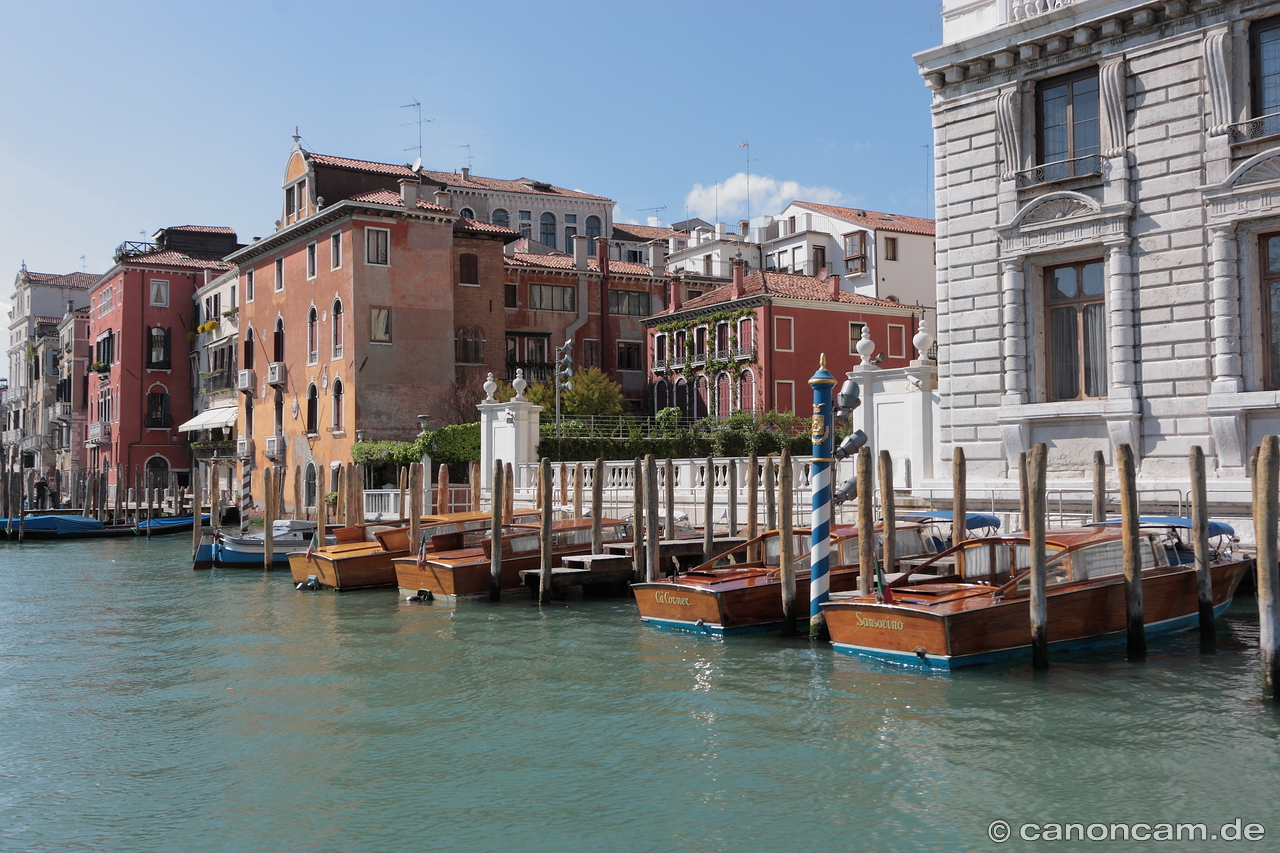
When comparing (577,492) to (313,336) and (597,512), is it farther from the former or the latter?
(313,336)

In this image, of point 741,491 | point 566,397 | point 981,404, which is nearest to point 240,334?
point 566,397

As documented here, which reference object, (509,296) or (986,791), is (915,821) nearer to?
(986,791)

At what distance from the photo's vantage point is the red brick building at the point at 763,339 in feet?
131

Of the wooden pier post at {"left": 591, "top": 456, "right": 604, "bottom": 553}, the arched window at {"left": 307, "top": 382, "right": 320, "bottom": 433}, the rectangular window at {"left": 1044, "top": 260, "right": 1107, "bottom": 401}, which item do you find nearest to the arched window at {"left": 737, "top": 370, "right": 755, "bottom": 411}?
the arched window at {"left": 307, "top": 382, "right": 320, "bottom": 433}

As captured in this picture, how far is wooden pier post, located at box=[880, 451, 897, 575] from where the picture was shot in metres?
13.6

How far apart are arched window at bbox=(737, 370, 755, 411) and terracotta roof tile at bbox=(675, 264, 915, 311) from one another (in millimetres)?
2825

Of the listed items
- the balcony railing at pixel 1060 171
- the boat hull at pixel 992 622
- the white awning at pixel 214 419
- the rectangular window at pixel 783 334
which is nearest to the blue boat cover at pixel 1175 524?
the boat hull at pixel 992 622

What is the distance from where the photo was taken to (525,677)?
11875mm

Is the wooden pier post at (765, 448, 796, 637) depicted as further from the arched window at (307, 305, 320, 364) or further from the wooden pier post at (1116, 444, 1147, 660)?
the arched window at (307, 305, 320, 364)

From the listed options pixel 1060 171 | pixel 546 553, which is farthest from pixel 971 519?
pixel 546 553

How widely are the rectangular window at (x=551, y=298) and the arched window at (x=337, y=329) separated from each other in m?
8.59

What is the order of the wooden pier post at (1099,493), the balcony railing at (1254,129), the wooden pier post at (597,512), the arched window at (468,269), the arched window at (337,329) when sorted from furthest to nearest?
the arched window at (468,269) → the arched window at (337,329) → the wooden pier post at (597,512) → the wooden pier post at (1099,493) → the balcony railing at (1254,129)

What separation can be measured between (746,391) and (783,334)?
2.37m

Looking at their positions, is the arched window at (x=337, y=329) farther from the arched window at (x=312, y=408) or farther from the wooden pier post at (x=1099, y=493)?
the wooden pier post at (x=1099, y=493)
